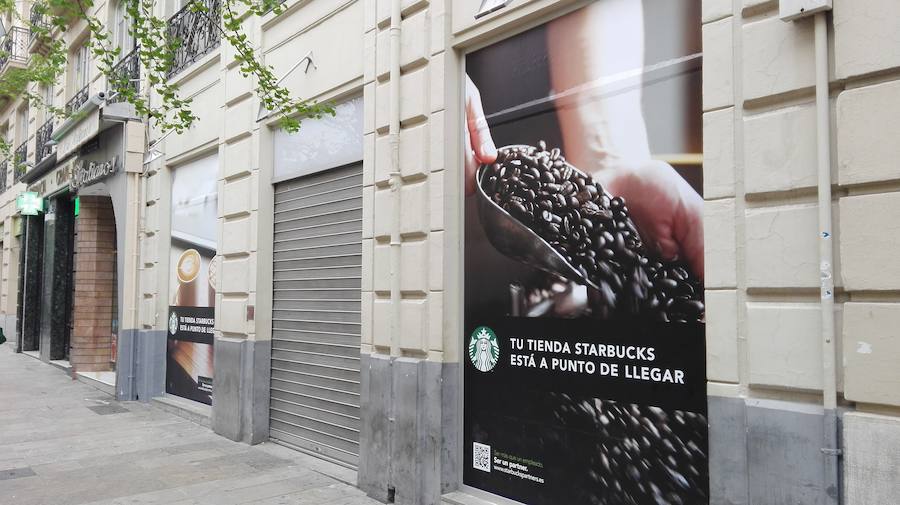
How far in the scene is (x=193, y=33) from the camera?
10.7 meters

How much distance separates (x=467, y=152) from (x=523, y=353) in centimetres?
182

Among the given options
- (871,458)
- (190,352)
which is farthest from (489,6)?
(190,352)

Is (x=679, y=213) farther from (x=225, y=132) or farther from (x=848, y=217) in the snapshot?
(x=225, y=132)

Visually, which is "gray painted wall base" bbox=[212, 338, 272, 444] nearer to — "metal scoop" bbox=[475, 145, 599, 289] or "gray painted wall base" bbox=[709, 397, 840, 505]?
"metal scoop" bbox=[475, 145, 599, 289]

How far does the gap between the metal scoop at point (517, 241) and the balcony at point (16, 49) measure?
819 inches

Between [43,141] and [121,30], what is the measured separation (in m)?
7.22

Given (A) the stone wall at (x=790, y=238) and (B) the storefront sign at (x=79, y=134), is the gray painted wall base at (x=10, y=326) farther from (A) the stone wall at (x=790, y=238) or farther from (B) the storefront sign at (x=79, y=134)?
(A) the stone wall at (x=790, y=238)

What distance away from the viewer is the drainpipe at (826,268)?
3.44 meters

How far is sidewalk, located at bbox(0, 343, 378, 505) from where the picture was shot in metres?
6.33

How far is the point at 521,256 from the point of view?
5.52m

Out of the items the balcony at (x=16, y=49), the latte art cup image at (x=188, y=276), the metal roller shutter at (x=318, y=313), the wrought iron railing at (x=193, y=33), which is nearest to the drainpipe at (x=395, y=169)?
the metal roller shutter at (x=318, y=313)

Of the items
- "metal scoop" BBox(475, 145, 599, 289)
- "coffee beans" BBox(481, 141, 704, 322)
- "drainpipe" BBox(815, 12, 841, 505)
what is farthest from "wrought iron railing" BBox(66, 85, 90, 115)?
"drainpipe" BBox(815, 12, 841, 505)

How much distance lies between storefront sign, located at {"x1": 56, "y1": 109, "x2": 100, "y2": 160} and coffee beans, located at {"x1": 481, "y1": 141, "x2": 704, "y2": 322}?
976 centimetres

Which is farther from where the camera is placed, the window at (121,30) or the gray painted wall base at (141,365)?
the window at (121,30)
